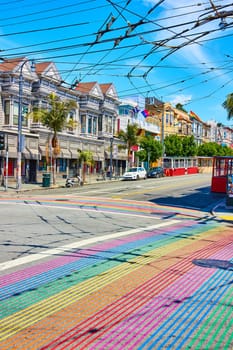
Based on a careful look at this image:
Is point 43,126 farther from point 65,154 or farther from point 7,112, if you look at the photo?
point 65,154

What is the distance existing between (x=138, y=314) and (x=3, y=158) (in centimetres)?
2863

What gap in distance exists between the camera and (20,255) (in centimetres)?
803

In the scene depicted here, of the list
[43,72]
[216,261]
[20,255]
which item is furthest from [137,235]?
[43,72]

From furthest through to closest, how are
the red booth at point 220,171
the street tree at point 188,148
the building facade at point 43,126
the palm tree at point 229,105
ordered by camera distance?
the street tree at point 188,148
the building facade at point 43,126
the red booth at point 220,171
the palm tree at point 229,105

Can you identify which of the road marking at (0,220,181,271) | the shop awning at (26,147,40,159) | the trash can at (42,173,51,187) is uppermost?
the shop awning at (26,147,40,159)

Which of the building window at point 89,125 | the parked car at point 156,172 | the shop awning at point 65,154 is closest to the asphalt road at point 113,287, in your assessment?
the shop awning at point 65,154

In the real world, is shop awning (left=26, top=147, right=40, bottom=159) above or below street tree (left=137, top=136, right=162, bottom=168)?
below

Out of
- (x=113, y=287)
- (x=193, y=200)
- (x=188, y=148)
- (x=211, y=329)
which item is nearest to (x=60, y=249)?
(x=113, y=287)

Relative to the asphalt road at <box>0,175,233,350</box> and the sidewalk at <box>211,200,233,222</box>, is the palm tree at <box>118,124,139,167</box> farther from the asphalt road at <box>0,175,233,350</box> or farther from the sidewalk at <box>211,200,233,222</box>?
the asphalt road at <box>0,175,233,350</box>

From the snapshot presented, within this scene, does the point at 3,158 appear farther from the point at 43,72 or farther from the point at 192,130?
the point at 192,130

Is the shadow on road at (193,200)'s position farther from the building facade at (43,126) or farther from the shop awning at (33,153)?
the shop awning at (33,153)

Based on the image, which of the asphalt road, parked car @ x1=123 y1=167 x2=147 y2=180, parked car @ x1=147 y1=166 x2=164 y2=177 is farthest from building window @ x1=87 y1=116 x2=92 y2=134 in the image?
the asphalt road

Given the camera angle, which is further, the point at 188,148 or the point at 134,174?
the point at 188,148

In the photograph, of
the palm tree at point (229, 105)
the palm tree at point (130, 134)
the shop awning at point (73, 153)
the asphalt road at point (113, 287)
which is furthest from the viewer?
the palm tree at point (130, 134)
